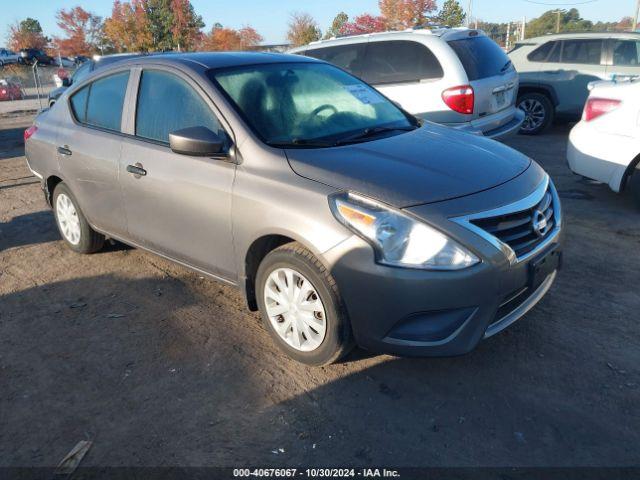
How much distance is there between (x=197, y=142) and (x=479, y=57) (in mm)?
4926

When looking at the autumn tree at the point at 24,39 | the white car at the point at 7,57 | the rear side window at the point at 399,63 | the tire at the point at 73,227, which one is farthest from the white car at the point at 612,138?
the autumn tree at the point at 24,39

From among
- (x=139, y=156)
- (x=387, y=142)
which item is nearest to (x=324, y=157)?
(x=387, y=142)

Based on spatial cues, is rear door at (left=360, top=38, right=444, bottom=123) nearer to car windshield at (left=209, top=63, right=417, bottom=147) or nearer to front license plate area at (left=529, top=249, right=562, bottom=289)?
car windshield at (left=209, top=63, right=417, bottom=147)

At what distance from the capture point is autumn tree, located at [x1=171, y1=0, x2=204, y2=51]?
4147 cm

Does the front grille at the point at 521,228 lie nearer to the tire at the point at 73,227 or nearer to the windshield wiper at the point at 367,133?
the windshield wiper at the point at 367,133

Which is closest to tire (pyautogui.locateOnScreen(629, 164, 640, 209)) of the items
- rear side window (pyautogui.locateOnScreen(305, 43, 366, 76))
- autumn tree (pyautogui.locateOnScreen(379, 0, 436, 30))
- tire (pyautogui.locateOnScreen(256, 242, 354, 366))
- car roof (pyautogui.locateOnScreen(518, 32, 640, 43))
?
rear side window (pyautogui.locateOnScreen(305, 43, 366, 76))

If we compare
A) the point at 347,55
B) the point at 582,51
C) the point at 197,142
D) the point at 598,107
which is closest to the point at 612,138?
the point at 598,107

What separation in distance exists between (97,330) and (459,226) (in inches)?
99.6

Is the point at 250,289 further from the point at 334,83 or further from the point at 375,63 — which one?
the point at 375,63

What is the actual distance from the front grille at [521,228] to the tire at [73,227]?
3.50 m

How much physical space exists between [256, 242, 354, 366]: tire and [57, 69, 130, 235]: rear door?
1.61 m

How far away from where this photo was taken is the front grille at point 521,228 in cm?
282

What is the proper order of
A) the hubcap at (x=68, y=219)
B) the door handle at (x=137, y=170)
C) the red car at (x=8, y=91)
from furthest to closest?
the red car at (x=8, y=91)
the hubcap at (x=68, y=219)
the door handle at (x=137, y=170)

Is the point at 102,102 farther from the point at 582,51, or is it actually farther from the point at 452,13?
the point at 452,13
